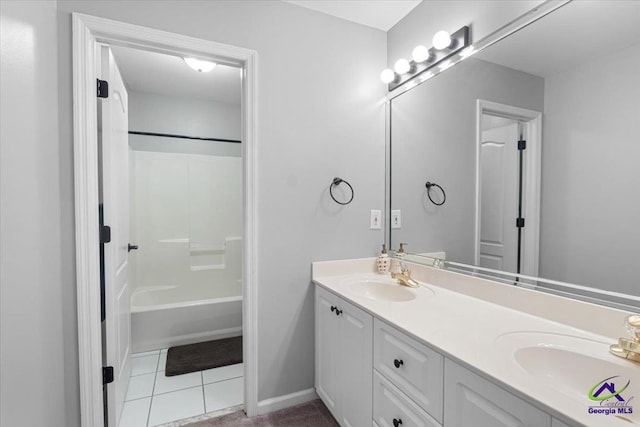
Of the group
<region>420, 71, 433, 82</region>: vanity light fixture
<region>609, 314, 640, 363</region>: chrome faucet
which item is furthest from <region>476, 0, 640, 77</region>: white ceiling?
<region>609, 314, 640, 363</region>: chrome faucet

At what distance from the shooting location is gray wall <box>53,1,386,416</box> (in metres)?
1.64

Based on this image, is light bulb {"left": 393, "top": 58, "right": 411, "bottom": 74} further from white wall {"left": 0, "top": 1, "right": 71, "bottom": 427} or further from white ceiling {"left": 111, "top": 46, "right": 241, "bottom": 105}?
white wall {"left": 0, "top": 1, "right": 71, "bottom": 427}

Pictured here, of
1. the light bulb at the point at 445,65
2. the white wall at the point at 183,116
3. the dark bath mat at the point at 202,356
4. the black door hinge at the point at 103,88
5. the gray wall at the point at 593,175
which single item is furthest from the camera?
the white wall at the point at 183,116

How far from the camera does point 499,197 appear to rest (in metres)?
1.33

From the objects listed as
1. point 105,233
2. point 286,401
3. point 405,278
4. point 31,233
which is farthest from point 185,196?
point 405,278

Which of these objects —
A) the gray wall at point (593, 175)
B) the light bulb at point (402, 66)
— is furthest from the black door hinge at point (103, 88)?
the gray wall at point (593, 175)

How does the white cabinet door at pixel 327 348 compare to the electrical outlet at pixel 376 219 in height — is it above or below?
below

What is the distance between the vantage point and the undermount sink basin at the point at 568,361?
2.60 feet

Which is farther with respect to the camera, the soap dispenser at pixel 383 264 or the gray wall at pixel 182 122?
the gray wall at pixel 182 122

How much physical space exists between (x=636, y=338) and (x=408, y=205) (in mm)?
1170

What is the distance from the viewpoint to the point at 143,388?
192 cm

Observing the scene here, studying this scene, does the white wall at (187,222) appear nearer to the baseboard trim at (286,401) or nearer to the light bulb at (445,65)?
the baseboard trim at (286,401)

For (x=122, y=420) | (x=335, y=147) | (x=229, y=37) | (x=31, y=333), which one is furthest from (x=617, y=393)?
(x=122, y=420)

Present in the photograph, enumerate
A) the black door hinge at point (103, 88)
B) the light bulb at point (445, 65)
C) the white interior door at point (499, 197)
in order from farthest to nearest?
1. the light bulb at point (445, 65)
2. the black door hinge at point (103, 88)
3. the white interior door at point (499, 197)
